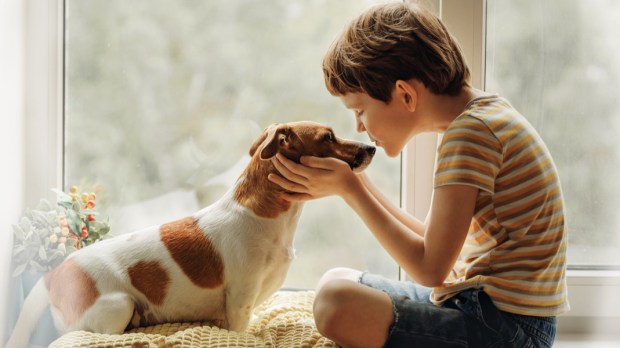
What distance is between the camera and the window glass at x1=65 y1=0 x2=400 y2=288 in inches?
67.6

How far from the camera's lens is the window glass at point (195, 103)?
1.72 meters

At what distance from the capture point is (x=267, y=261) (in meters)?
1.36

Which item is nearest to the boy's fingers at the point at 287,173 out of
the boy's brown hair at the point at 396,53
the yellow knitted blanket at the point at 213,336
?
the boy's brown hair at the point at 396,53

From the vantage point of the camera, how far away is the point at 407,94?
1.28 meters

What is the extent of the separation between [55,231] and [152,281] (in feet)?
1.28

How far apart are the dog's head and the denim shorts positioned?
0.32 meters

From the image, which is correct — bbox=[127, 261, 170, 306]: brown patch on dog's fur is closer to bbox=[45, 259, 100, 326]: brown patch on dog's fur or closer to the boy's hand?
bbox=[45, 259, 100, 326]: brown patch on dog's fur

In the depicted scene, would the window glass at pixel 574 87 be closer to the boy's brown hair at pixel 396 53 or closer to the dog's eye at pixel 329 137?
the boy's brown hair at pixel 396 53

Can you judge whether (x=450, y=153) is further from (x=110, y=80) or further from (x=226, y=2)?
(x=110, y=80)

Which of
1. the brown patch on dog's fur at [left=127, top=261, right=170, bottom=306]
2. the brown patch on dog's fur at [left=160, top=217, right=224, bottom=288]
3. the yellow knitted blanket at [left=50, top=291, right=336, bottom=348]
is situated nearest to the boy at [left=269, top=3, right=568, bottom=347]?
the yellow knitted blanket at [left=50, top=291, right=336, bottom=348]

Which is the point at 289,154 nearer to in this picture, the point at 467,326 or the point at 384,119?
the point at 384,119

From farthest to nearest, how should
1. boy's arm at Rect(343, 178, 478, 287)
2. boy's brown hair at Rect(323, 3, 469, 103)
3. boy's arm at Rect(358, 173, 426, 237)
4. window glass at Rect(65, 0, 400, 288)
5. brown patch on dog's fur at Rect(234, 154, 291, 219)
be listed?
window glass at Rect(65, 0, 400, 288)
boy's arm at Rect(358, 173, 426, 237)
brown patch on dog's fur at Rect(234, 154, 291, 219)
boy's brown hair at Rect(323, 3, 469, 103)
boy's arm at Rect(343, 178, 478, 287)

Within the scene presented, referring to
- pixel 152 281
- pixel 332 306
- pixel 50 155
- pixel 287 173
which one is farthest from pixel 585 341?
pixel 50 155

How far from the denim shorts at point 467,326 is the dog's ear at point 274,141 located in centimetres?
38
